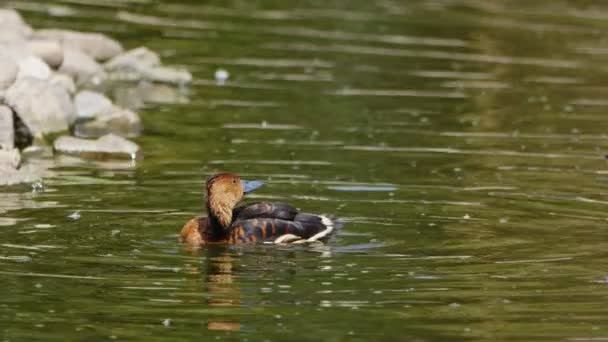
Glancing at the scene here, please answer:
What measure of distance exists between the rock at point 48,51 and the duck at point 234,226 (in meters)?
7.96

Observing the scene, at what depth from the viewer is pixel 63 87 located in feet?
60.4

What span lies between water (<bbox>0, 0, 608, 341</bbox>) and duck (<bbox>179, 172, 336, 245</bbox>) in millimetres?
168

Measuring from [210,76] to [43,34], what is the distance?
89.6 inches

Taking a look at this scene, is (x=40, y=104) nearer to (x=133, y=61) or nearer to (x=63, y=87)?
(x=63, y=87)

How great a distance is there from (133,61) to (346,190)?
7.82 m

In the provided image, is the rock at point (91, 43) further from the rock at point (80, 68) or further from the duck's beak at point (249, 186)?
the duck's beak at point (249, 186)

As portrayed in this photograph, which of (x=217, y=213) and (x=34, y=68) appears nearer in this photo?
(x=217, y=213)

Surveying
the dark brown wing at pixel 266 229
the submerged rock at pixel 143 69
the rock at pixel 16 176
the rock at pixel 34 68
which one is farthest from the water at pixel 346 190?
the rock at pixel 34 68

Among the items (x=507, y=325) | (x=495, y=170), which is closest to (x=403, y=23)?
(x=495, y=170)

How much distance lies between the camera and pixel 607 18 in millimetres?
27781

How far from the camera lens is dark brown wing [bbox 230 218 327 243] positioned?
40.3 feet

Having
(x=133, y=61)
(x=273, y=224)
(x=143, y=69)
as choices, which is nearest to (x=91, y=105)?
(x=143, y=69)

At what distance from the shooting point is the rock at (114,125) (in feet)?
59.3

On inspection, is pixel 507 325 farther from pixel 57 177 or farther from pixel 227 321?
pixel 57 177
